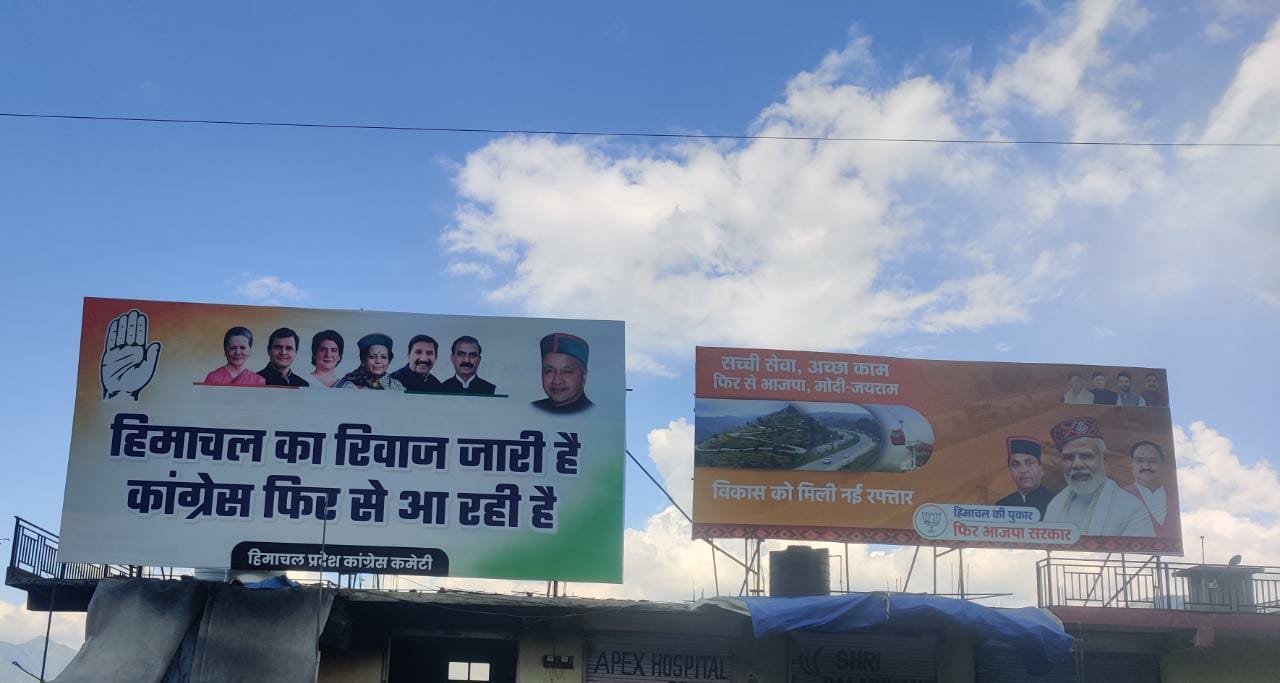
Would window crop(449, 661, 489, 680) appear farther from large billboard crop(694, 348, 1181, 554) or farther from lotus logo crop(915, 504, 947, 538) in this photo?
lotus logo crop(915, 504, 947, 538)

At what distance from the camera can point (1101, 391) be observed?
67.8 ft

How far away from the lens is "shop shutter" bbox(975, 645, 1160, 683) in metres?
18.2

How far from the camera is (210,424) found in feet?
59.9

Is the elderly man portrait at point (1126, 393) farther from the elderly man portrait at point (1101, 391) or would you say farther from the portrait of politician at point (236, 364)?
the portrait of politician at point (236, 364)

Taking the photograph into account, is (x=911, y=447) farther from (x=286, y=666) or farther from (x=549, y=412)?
(x=286, y=666)

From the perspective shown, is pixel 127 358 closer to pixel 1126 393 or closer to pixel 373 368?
pixel 373 368

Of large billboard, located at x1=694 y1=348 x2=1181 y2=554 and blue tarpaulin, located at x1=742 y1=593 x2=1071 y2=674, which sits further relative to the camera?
large billboard, located at x1=694 y1=348 x2=1181 y2=554

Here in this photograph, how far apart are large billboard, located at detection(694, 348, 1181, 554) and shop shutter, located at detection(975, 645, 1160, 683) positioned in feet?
6.37

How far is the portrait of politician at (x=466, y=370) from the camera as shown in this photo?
18828 mm

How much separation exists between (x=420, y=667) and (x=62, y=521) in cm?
571

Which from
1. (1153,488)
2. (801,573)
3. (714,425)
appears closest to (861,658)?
(801,573)

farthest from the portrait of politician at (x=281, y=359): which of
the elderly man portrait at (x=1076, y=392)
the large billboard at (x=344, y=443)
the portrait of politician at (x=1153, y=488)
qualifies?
the portrait of politician at (x=1153, y=488)

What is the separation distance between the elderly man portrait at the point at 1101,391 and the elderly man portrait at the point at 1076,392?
105 mm

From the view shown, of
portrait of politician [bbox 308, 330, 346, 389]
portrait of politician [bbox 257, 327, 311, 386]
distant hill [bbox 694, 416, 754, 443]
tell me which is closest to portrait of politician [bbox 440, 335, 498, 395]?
portrait of politician [bbox 308, 330, 346, 389]
